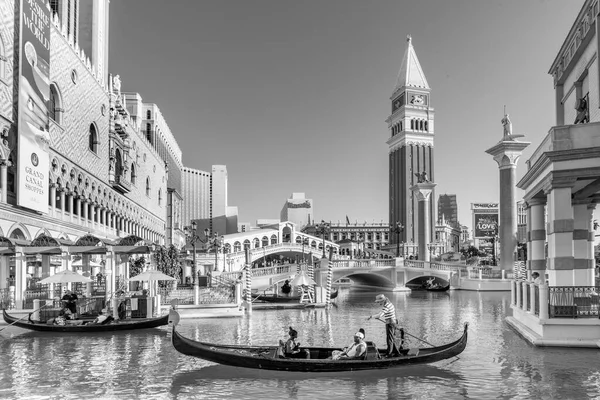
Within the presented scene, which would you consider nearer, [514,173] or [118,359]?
[118,359]

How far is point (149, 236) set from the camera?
2376 inches

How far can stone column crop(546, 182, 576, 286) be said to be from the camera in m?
16.4

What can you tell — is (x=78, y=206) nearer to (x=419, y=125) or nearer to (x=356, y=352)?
(x=356, y=352)

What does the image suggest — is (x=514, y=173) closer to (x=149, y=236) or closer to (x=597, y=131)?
(x=597, y=131)

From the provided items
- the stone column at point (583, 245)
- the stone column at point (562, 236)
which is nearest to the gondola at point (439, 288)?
the stone column at point (583, 245)

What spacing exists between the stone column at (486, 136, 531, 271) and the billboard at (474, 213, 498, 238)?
46105 mm

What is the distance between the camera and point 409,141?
330ft

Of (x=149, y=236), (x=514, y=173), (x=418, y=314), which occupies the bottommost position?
(x=418, y=314)

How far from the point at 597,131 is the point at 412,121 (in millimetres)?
87687

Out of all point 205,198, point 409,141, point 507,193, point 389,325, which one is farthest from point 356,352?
point 205,198

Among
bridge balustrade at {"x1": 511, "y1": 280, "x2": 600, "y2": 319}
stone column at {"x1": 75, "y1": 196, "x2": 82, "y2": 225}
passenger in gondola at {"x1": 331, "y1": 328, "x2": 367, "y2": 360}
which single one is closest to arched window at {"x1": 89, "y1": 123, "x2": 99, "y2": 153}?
stone column at {"x1": 75, "y1": 196, "x2": 82, "y2": 225}

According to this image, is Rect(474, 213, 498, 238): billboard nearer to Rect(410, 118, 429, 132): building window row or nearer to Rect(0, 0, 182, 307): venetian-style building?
Rect(410, 118, 429, 132): building window row

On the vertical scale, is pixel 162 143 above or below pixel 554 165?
above

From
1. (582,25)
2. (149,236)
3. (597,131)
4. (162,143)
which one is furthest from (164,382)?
(162,143)
